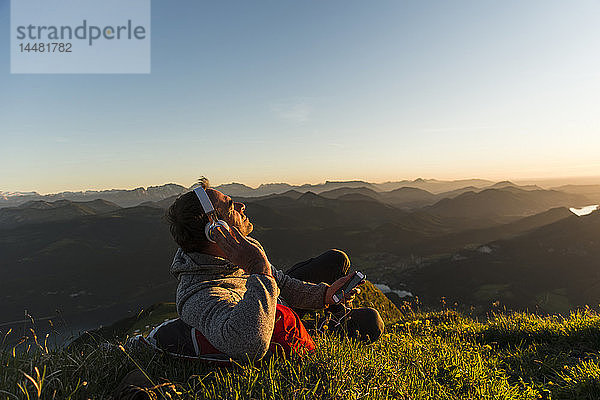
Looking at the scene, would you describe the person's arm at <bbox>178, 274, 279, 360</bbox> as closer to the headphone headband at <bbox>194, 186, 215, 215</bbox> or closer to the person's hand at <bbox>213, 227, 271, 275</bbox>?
the person's hand at <bbox>213, 227, 271, 275</bbox>

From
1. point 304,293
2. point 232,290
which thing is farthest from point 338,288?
point 232,290

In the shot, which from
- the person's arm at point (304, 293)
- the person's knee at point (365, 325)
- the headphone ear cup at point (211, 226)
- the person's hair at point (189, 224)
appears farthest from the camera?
the person's knee at point (365, 325)

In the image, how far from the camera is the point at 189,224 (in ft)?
12.3

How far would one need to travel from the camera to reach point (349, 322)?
532 cm

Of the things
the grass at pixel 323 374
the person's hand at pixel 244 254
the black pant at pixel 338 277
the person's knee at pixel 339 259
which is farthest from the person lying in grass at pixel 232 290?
the person's knee at pixel 339 259

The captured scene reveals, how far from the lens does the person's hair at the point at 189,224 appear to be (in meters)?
3.74

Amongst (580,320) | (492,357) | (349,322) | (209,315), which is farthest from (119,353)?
(580,320)

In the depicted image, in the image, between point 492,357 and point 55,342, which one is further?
point 492,357

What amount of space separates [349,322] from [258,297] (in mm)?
2749

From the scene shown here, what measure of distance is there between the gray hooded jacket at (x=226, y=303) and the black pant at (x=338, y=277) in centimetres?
Result: 205

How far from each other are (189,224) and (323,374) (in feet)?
6.92

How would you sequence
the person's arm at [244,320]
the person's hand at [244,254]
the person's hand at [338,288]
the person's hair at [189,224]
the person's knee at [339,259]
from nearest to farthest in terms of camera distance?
the person's arm at [244,320] < the person's hand at [244,254] < the person's hair at [189,224] < the person's hand at [338,288] < the person's knee at [339,259]

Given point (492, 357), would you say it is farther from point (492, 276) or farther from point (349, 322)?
point (492, 276)

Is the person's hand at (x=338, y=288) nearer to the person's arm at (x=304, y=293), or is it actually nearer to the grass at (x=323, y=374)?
the person's arm at (x=304, y=293)
